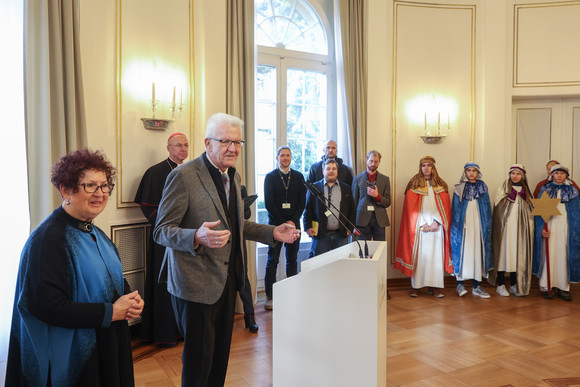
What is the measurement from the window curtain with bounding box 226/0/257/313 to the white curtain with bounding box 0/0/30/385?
6.57 feet

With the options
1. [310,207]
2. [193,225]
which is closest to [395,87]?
[310,207]

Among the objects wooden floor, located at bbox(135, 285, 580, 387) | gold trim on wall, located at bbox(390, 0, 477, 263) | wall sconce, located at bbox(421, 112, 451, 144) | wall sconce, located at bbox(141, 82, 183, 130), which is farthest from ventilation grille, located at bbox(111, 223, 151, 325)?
wall sconce, located at bbox(421, 112, 451, 144)

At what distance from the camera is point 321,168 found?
17.0 feet

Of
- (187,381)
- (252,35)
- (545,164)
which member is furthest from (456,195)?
(187,381)

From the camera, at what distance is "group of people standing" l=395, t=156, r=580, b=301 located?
522 cm

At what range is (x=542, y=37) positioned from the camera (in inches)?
232

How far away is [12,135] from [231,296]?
181cm

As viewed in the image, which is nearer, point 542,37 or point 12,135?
point 12,135

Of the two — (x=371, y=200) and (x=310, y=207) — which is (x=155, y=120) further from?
(x=371, y=200)

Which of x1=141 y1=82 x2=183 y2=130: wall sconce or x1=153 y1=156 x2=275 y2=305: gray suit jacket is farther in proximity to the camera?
x1=141 y1=82 x2=183 y2=130: wall sconce

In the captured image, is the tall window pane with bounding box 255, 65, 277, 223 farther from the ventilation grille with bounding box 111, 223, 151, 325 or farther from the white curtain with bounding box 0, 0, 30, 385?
the white curtain with bounding box 0, 0, 30, 385

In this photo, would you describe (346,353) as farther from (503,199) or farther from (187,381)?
(503,199)

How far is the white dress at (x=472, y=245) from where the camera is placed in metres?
5.33

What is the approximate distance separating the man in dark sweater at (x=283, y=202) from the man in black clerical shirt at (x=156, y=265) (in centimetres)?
105
